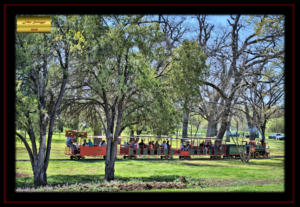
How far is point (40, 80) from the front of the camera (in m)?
11.4

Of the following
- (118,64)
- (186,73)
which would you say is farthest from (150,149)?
(118,64)

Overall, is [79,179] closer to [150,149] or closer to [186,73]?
[186,73]

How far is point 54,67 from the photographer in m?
12.0

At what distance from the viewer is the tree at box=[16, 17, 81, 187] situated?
364 inches

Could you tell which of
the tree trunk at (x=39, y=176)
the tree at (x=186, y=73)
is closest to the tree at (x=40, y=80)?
the tree trunk at (x=39, y=176)

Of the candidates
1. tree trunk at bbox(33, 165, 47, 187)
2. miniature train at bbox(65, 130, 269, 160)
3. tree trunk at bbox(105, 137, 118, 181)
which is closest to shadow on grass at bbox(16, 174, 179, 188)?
tree trunk at bbox(105, 137, 118, 181)

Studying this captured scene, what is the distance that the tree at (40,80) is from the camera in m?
9.26

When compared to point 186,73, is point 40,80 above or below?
below

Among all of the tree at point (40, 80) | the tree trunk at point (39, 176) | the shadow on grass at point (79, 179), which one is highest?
the tree at point (40, 80)

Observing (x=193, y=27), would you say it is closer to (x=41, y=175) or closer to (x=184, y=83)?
(x=184, y=83)

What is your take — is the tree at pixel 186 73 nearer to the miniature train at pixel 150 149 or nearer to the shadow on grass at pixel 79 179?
the shadow on grass at pixel 79 179

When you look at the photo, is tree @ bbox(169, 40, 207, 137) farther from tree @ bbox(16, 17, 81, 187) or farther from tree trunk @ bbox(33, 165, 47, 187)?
tree trunk @ bbox(33, 165, 47, 187)

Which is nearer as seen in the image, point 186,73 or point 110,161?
point 186,73
